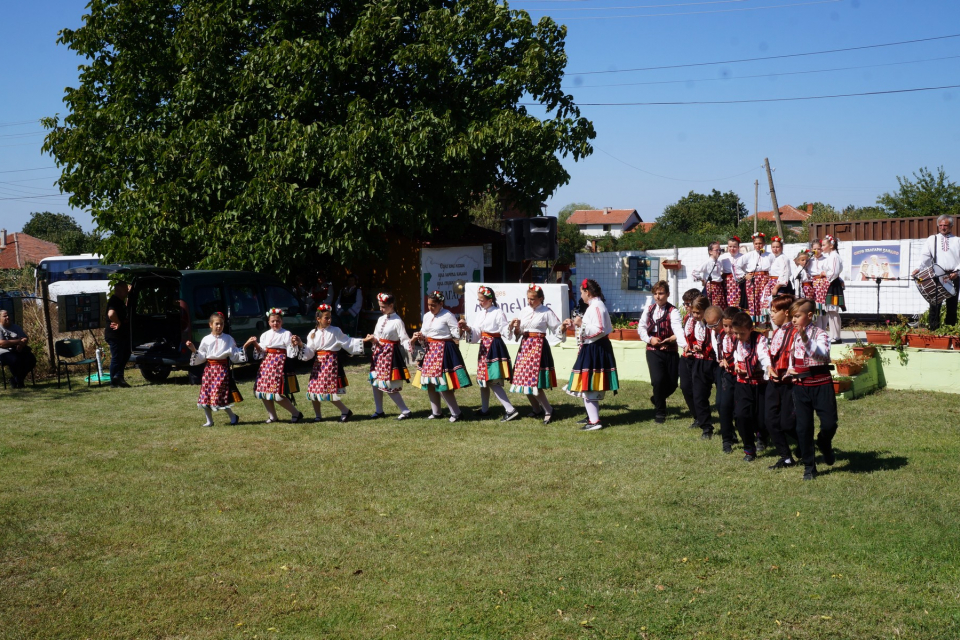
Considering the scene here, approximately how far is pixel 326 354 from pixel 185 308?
4.25 meters

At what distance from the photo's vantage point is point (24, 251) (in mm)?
74250

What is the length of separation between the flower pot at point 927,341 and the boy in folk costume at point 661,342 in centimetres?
351

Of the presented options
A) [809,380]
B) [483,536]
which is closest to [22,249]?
[483,536]

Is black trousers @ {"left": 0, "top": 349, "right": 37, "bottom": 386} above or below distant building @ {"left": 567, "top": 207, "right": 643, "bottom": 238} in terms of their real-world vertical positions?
below

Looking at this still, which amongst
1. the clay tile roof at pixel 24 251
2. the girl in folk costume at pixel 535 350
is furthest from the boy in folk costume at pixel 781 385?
the clay tile roof at pixel 24 251

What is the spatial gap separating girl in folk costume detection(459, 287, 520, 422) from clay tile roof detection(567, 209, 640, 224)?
100788mm

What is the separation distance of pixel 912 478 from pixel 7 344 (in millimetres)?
13781

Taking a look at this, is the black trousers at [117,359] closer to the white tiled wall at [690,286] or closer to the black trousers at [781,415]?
the white tiled wall at [690,286]

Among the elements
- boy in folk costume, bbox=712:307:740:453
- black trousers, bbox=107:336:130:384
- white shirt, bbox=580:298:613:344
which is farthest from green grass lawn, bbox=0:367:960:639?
black trousers, bbox=107:336:130:384

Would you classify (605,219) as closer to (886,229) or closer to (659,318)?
(886,229)

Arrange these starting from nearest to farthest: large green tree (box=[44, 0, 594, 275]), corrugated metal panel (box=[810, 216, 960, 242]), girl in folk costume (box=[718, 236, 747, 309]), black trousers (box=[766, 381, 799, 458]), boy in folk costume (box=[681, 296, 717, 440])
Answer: black trousers (box=[766, 381, 799, 458]) < boy in folk costume (box=[681, 296, 717, 440]) < girl in folk costume (box=[718, 236, 747, 309]) < large green tree (box=[44, 0, 594, 275]) < corrugated metal panel (box=[810, 216, 960, 242])

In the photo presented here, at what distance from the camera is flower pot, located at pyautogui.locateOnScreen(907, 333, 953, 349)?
1097 cm

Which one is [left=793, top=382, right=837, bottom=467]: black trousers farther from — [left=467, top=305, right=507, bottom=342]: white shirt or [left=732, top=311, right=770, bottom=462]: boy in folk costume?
[left=467, top=305, right=507, bottom=342]: white shirt

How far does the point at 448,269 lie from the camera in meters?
19.0
